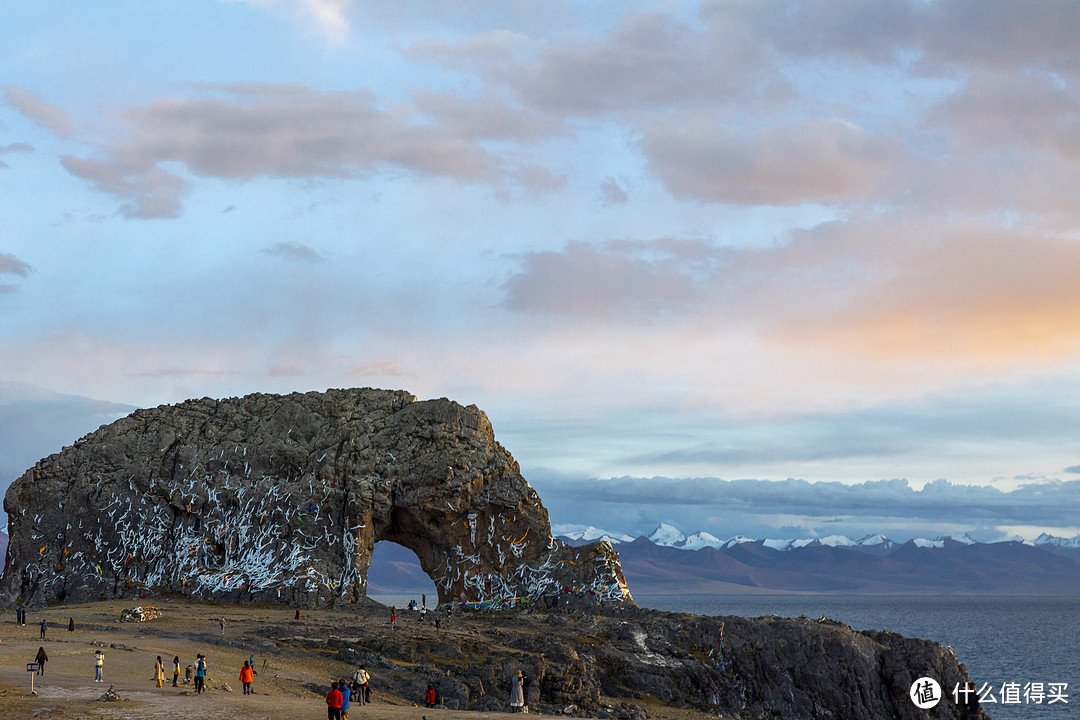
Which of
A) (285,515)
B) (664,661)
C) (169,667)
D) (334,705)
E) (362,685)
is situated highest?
(285,515)

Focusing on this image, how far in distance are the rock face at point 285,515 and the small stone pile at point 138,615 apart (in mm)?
11728

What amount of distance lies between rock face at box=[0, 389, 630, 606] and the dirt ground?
525 cm

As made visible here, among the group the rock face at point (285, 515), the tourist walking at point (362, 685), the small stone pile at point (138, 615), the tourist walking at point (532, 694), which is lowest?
the tourist walking at point (532, 694)

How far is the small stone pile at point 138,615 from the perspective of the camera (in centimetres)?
7231

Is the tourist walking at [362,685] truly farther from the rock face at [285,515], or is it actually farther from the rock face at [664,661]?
the rock face at [285,515]

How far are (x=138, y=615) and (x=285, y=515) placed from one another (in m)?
18.8

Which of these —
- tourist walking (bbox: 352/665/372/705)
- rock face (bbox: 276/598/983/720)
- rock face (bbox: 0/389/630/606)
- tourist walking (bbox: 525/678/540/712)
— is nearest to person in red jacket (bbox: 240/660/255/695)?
tourist walking (bbox: 352/665/372/705)

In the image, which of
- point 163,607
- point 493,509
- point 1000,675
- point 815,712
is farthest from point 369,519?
point 1000,675

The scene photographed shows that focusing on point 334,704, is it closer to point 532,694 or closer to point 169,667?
point 169,667

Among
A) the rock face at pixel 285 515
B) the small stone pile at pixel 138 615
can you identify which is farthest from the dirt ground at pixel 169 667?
the rock face at pixel 285 515

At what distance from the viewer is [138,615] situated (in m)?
72.4

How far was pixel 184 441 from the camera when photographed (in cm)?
9619

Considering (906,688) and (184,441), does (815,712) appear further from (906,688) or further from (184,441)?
(184,441)

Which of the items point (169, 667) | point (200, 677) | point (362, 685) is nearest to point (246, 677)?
point (200, 677)
